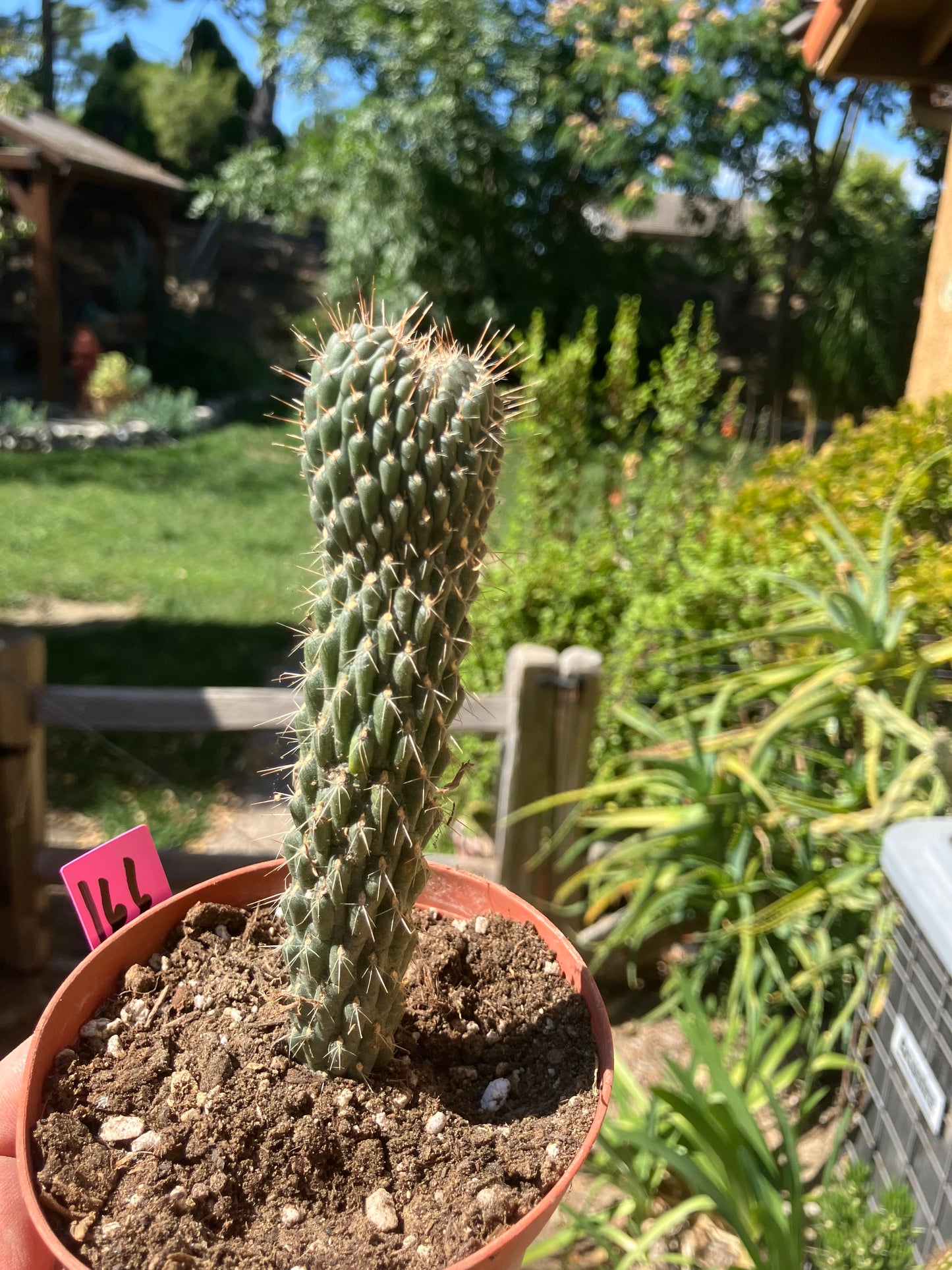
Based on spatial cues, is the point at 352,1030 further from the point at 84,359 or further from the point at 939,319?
the point at 84,359

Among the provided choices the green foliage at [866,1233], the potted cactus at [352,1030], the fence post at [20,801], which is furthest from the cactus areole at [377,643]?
the fence post at [20,801]

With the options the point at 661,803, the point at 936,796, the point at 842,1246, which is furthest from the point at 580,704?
the point at 842,1246

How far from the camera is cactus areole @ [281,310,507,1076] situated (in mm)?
831

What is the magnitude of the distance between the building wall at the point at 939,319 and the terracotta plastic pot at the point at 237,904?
360 centimetres

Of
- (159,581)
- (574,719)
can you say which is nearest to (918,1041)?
(574,719)

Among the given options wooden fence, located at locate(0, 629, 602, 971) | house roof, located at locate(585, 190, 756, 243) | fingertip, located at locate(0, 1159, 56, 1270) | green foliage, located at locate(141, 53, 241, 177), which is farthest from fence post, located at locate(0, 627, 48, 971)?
green foliage, located at locate(141, 53, 241, 177)

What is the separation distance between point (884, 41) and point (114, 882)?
4141mm

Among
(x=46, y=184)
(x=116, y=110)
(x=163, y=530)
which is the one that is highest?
(x=116, y=110)

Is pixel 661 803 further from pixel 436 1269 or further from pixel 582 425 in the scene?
pixel 436 1269

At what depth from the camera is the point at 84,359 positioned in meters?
12.2

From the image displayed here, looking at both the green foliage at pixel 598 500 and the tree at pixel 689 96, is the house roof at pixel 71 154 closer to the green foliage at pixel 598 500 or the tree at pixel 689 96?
the tree at pixel 689 96

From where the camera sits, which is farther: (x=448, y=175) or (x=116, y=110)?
(x=116, y=110)

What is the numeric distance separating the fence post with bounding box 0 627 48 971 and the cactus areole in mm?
2054

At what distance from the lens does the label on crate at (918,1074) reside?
5.64 feet
